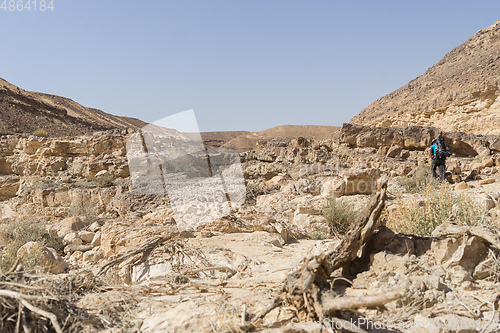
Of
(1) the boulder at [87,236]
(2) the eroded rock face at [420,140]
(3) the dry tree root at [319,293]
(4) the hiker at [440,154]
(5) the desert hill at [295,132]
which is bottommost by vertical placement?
(1) the boulder at [87,236]

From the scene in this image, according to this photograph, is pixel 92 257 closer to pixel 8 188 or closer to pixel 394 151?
pixel 394 151

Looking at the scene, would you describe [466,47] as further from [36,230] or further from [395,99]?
[36,230]

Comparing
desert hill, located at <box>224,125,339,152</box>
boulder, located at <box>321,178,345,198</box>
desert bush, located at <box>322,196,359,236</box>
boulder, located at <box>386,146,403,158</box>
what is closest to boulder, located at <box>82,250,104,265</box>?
desert bush, located at <box>322,196,359,236</box>

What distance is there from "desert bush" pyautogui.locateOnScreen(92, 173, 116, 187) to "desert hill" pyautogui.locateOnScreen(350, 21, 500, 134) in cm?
1605

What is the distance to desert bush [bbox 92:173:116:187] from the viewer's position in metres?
10.5

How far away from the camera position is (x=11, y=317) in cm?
196

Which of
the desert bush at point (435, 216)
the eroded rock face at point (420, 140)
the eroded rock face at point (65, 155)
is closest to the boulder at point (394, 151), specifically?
the eroded rock face at point (420, 140)

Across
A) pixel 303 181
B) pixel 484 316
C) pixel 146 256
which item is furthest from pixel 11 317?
pixel 303 181

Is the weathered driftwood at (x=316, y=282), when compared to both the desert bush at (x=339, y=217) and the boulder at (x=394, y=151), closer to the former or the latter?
the desert bush at (x=339, y=217)

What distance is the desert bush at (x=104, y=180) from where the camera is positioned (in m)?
10.5

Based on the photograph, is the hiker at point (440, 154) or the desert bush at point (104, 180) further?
the desert bush at point (104, 180)

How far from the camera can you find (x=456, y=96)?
17.7 m

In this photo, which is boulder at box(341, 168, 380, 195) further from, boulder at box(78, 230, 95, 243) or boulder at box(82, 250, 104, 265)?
boulder at box(78, 230, 95, 243)

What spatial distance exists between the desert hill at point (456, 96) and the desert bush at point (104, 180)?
16.1 meters
